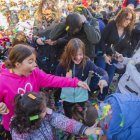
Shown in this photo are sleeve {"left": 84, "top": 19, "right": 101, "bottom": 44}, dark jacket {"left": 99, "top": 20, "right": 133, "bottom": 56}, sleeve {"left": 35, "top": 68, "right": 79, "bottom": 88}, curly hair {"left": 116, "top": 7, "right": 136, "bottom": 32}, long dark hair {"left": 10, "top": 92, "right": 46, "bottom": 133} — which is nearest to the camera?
long dark hair {"left": 10, "top": 92, "right": 46, "bottom": 133}

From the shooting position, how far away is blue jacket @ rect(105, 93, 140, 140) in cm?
155

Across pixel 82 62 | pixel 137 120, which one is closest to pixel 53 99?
pixel 82 62

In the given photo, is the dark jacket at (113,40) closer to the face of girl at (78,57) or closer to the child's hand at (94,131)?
the face of girl at (78,57)

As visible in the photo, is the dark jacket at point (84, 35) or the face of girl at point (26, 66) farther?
the dark jacket at point (84, 35)

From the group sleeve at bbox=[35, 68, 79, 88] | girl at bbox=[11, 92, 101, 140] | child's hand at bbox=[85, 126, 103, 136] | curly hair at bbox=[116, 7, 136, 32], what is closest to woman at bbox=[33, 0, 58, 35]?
curly hair at bbox=[116, 7, 136, 32]

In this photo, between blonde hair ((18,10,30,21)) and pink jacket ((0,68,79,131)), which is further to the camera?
blonde hair ((18,10,30,21))

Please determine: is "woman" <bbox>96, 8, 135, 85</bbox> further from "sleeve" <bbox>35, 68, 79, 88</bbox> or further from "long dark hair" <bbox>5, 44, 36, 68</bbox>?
"long dark hair" <bbox>5, 44, 36, 68</bbox>

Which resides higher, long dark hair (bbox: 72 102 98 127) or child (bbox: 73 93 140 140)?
child (bbox: 73 93 140 140)

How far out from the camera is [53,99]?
362cm

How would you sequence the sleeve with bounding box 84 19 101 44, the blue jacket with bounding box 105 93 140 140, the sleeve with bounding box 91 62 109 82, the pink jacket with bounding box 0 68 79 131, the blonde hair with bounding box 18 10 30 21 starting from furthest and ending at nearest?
1. the blonde hair with bounding box 18 10 30 21
2. the sleeve with bounding box 84 19 101 44
3. the sleeve with bounding box 91 62 109 82
4. the pink jacket with bounding box 0 68 79 131
5. the blue jacket with bounding box 105 93 140 140

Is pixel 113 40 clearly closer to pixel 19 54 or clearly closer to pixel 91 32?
pixel 91 32

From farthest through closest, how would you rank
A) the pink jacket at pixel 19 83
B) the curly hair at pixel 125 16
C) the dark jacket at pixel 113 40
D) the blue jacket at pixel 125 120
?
the dark jacket at pixel 113 40 → the curly hair at pixel 125 16 → the pink jacket at pixel 19 83 → the blue jacket at pixel 125 120

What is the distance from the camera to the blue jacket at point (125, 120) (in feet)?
5.09

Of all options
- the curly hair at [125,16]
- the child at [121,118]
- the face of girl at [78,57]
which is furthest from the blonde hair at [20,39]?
the child at [121,118]
